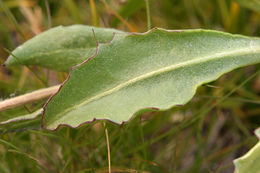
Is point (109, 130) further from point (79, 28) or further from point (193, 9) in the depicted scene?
point (193, 9)

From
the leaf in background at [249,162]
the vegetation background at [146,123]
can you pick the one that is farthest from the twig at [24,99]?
the leaf in background at [249,162]

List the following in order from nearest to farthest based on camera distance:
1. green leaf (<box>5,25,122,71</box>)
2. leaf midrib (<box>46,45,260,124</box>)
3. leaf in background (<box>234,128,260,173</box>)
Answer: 1. leaf in background (<box>234,128,260,173</box>)
2. leaf midrib (<box>46,45,260,124</box>)
3. green leaf (<box>5,25,122,71</box>)

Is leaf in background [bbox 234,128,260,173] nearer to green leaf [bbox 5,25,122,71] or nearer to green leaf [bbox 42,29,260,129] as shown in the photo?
green leaf [bbox 42,29,260,129]

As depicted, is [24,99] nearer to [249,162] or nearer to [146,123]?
[146,123]

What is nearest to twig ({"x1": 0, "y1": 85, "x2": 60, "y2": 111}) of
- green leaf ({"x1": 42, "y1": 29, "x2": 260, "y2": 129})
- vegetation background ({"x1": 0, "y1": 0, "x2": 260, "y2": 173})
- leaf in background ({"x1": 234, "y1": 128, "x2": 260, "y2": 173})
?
vegetation background ({"x1": 0, "y1": 0, "x2": 260, "y2": 173})

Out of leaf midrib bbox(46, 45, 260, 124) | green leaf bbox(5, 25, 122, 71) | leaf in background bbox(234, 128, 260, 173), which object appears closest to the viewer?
leaf in background bbox(234, 128, 260, 173)

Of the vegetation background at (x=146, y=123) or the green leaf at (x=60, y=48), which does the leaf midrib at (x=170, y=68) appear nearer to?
the vegetation background at (x=146, y=123)
